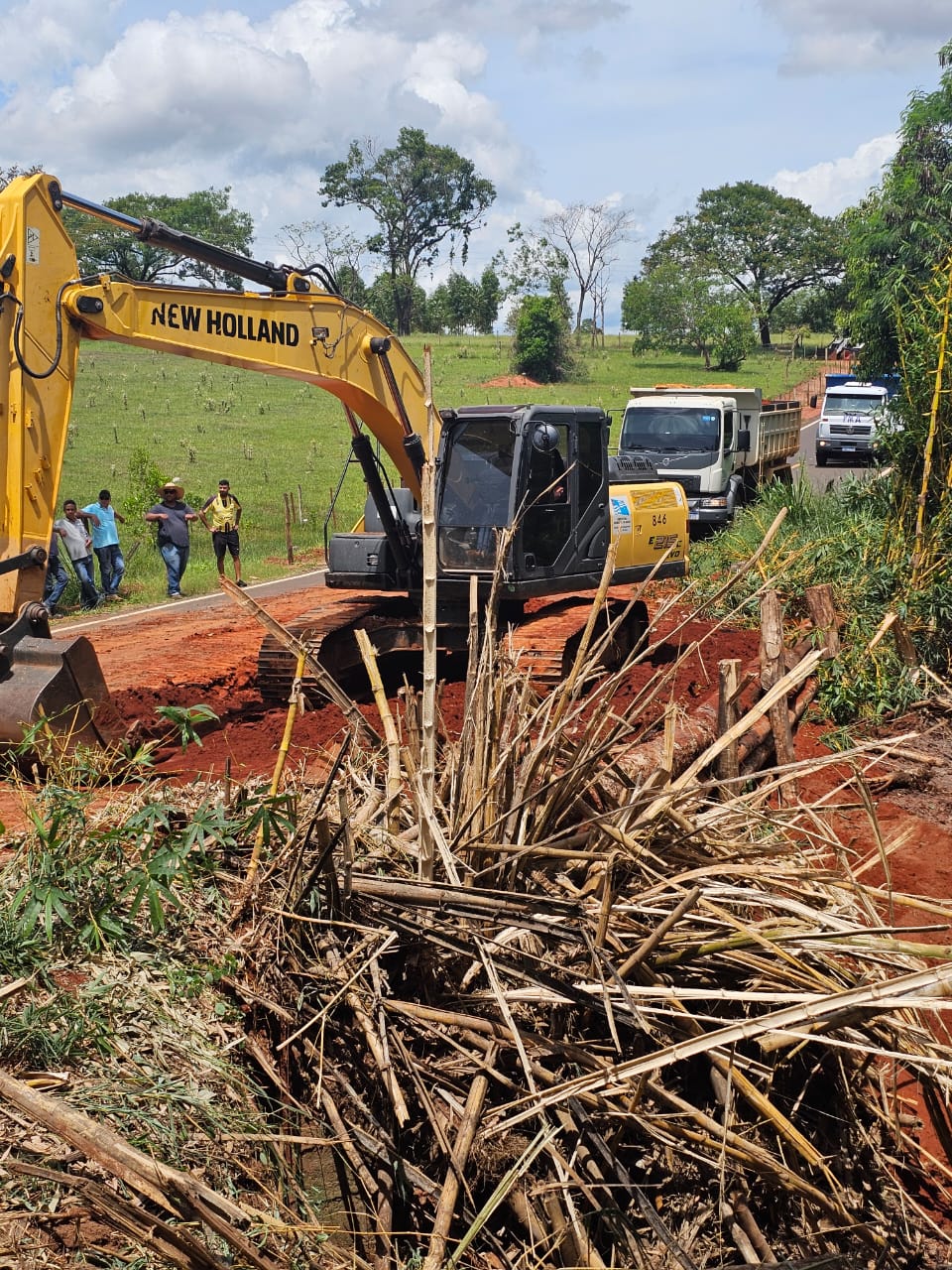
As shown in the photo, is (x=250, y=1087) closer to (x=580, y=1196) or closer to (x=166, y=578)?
(x=580, y=1196)

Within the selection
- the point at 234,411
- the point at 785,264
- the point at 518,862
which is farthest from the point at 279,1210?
the point at 785,264

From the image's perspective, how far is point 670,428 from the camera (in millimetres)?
20516

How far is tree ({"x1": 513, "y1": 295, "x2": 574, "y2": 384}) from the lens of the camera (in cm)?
5106

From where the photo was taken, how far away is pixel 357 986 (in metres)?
3.88

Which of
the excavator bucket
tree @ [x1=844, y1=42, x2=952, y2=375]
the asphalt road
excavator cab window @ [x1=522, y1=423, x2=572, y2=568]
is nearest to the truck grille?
tree @ [x1=844, y1=42, x2=952, y2=375]

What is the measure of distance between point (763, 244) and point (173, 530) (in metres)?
62.1

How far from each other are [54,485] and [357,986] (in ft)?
16.1

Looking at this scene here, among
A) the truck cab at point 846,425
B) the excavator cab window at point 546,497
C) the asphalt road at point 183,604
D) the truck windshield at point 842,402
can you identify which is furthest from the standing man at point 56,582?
the truck windshield at point 842,402

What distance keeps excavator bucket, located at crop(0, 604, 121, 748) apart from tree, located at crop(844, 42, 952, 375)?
14206mm

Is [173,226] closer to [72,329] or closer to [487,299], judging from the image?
[487,299]

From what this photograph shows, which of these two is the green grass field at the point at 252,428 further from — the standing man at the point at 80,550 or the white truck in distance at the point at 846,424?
the white truck in distance at the point at 846,424

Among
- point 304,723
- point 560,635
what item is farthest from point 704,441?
point 304,723

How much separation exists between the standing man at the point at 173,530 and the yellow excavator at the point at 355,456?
6037 mm

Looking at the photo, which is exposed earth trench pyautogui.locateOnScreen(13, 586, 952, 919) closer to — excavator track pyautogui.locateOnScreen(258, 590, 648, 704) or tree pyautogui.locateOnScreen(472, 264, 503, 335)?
excavator track pyautogui.locateOnScreen(258, 590, 648, 704)
